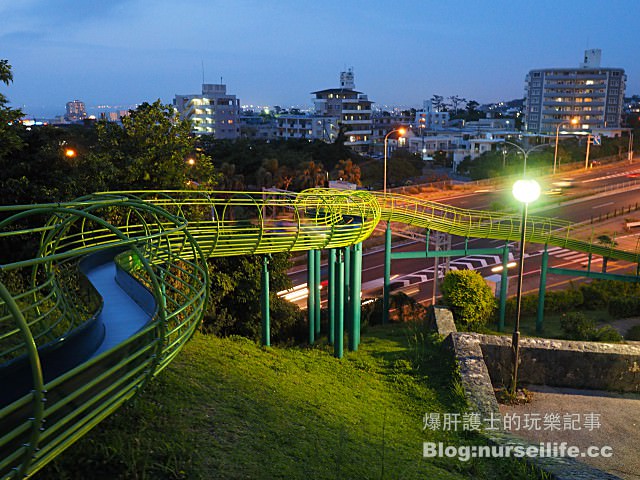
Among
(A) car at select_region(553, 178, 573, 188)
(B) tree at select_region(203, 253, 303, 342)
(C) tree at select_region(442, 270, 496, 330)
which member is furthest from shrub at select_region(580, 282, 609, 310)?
(A) car at select_region(553, 178, 573, 188)

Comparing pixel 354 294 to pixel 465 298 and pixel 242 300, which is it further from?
pixel 465 298

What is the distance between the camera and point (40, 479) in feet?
18.8

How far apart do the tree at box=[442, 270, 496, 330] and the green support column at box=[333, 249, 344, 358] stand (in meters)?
4.54

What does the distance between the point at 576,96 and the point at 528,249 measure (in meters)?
97.4

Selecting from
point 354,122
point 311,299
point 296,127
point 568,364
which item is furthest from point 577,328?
point 354,122

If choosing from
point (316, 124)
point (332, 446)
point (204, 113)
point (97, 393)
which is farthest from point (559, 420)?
point (204, 113)

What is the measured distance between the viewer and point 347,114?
102875 millimetres

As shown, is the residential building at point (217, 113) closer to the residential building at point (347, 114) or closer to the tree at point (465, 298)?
the residential building at point (347, 114)

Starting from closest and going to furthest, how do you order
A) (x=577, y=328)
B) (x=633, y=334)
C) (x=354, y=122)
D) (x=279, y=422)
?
1. (x=279, y=422)
2. (x=577, y=328)
3. (x=633, y=334)
4. (x=354, y=122)

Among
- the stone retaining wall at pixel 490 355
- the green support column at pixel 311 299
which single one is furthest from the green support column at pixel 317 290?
the stone retaining wall at pixel 490 355

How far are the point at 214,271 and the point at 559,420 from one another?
9.32 metres

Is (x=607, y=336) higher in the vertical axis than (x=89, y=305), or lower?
lower

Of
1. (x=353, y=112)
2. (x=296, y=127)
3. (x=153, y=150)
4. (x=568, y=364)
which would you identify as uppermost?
(x=353, y=112)

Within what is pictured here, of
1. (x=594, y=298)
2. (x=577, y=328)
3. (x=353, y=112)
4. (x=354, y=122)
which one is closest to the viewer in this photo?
(x=577, y=328)
